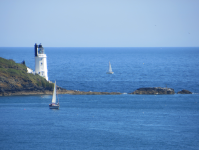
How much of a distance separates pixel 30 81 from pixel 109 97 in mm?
17244

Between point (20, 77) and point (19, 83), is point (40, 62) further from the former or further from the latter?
point (19, 83)

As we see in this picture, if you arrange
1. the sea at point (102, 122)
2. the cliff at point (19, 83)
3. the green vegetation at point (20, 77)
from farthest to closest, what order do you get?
the green vegetation at point (20, 77), the cliff at point (19, 83), the sea at point (102, 122)

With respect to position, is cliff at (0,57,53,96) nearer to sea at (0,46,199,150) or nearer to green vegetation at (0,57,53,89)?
green vegetation at (0,57,53,89)

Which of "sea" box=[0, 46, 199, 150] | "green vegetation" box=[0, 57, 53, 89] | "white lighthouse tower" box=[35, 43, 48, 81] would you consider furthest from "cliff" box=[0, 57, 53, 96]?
"white lighthouse tower" box=[35, 43, 48, 81]

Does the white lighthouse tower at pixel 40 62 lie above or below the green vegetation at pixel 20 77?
above

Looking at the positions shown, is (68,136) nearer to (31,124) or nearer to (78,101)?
(31,124)

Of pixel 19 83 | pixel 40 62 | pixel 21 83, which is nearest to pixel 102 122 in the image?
pixel 21 83

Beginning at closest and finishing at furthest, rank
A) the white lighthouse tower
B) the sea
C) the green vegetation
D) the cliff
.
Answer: the sea
the cliff
the green vegetation
the white lighthouse tower

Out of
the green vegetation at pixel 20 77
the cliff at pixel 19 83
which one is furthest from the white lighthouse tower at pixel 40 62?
the cliff at pixel 19 83

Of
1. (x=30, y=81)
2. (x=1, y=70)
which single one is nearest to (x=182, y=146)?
(x=30, y=81)

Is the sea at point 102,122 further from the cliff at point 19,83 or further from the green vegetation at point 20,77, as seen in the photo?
the green vegetation at point 20,77

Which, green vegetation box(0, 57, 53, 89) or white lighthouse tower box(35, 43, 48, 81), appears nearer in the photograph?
green vegetation box(0, 57, 53, 89)

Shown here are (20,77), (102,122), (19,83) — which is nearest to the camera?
(102,122)

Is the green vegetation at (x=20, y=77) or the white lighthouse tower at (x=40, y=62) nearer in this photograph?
the green vegetation at (x=20, y=77)
